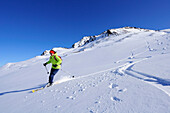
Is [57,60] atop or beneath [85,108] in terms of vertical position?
atop

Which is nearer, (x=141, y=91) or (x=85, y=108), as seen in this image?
(x=85, y=108)

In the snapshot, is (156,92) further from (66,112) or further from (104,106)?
(66,112)

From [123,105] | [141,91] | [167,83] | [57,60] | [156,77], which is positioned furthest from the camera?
[57,60]

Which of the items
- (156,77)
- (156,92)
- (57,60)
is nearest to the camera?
(156,92)

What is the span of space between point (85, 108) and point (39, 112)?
1.46 m

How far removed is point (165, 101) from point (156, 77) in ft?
5.38

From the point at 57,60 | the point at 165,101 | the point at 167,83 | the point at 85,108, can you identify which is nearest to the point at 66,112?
the point at 85,108

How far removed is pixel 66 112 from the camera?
2.32 meters

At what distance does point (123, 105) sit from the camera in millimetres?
2082

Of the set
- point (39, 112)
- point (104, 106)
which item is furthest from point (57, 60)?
point (104, 106)

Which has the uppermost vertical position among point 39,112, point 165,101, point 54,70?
point 54,70

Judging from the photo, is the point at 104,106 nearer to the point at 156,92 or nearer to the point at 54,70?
the point at 156,92

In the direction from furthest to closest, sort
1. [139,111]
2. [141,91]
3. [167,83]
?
[167,83] < [141,91] < [139,111]

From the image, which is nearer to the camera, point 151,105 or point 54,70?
point 151,105
